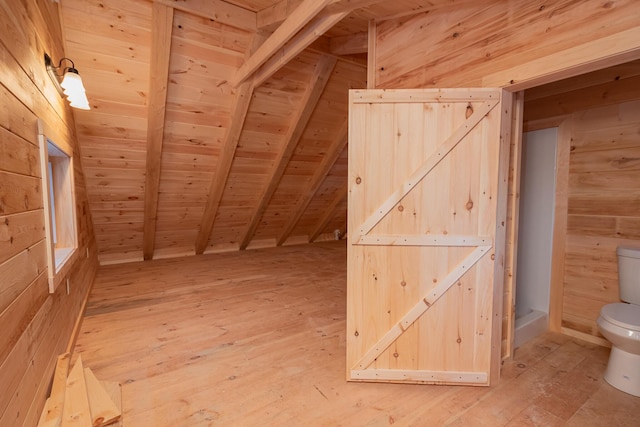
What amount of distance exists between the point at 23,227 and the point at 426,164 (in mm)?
1901

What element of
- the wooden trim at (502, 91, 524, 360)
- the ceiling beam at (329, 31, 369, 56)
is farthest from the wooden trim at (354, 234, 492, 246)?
the ceiling beam at (329, 31, 369, 56)

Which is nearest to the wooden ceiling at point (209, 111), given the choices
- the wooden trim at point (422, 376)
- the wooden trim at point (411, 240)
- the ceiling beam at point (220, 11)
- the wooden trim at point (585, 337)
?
the ceiling beam at point (220, 11)

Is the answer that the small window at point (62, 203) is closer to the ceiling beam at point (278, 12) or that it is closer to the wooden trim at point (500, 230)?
the ceiling beam at point (278, 12)

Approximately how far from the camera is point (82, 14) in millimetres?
2168

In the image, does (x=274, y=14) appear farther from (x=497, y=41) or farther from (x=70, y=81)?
(x=497, y=41)

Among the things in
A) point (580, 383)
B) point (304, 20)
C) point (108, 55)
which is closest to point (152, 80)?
point (108, 55)

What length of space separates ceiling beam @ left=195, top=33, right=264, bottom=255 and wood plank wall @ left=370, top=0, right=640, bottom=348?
1.39m

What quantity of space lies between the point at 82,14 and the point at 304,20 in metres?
1.68

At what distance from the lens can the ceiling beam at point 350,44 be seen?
2686 millimetres

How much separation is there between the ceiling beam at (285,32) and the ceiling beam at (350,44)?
85cm

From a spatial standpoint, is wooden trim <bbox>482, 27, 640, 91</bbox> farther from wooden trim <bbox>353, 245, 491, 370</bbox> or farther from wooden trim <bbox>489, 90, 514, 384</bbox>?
wooden trim <bbox>353, 245, 491, 370</bbox>

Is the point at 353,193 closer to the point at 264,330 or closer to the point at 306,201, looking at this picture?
the point at 264,330

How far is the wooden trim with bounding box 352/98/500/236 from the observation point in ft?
5.32

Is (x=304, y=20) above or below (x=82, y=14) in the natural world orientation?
below
